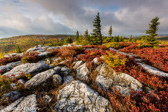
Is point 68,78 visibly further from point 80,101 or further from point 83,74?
point 80,101

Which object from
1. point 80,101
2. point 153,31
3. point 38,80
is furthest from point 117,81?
point 153,31

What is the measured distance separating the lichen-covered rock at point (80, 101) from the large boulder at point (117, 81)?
108cm

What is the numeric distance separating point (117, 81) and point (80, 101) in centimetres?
265

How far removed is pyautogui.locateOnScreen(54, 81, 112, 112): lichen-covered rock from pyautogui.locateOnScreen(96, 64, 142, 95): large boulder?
108 cm

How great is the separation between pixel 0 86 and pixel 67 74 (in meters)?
3.73

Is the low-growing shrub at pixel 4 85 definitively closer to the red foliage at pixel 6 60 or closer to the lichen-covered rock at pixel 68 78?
the lichen-covered rock at pixel 68 78

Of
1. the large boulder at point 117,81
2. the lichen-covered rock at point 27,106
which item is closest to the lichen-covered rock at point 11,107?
the lichen-covered rock at point 27,106

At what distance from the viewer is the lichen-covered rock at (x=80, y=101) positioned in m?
2.99

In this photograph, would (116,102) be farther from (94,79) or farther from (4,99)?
(4,99)

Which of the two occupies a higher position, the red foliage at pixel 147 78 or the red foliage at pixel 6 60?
the red foliage at pixel 6 60

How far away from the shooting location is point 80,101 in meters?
3.26

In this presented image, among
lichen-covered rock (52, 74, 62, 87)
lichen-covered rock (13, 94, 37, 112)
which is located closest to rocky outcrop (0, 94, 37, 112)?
lichen-covered rock (13, 94, 37, 112)

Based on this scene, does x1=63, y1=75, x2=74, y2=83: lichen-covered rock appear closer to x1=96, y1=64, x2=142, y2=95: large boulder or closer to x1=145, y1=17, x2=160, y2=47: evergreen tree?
x1=96, y1=64, x2=142, y2=95: large boulder

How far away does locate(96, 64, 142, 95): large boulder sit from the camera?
3.87 meters
